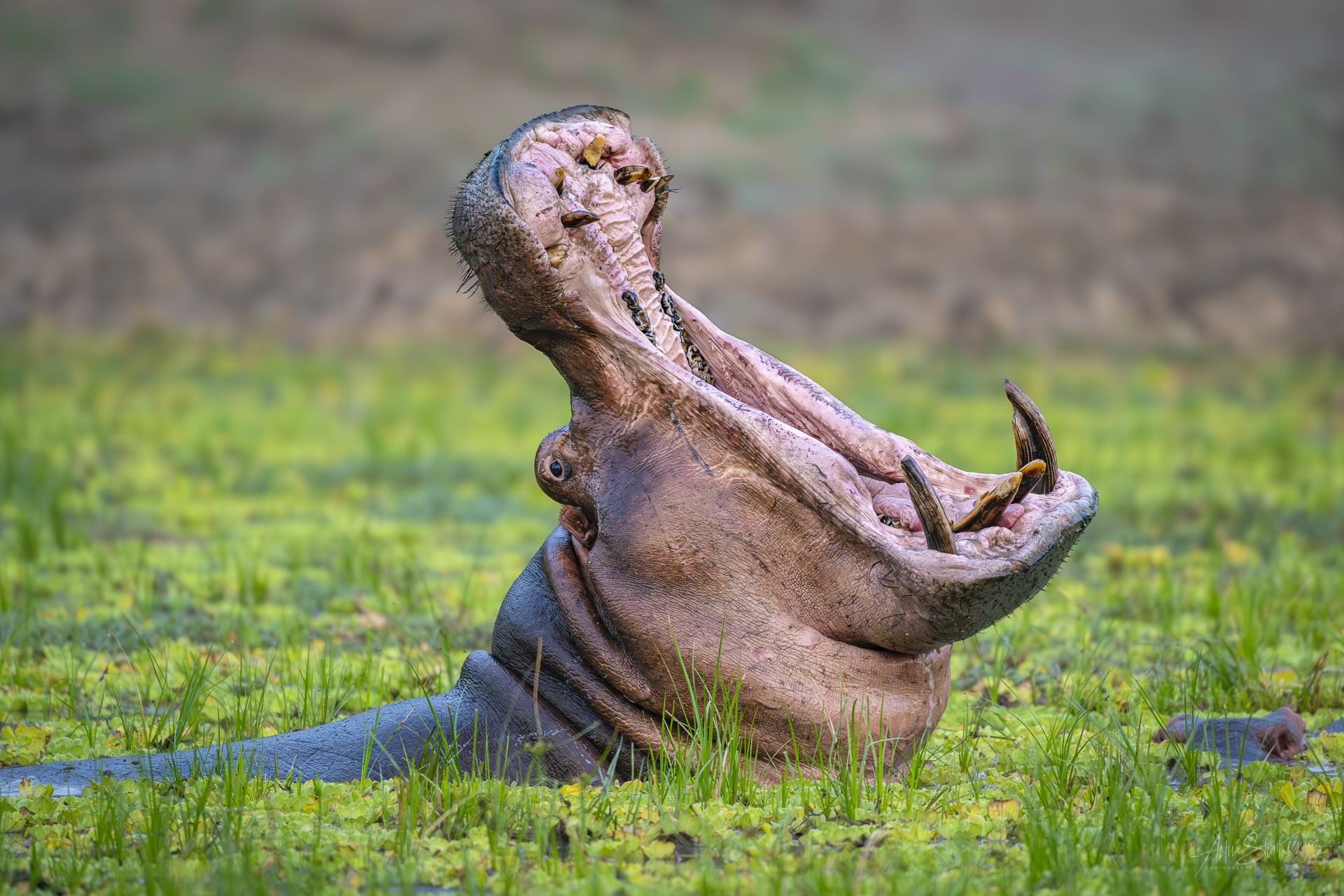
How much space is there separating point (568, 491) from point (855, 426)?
0.65 m

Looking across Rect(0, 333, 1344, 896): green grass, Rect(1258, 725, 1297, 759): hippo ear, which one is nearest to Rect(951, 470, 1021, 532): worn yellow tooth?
Rect(0, 333, 1344, 896): green grass

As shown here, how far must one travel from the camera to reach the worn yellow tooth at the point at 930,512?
8.54ft

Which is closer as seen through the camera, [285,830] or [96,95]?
[285,830]

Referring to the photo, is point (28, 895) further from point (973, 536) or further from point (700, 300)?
point (700, 300)

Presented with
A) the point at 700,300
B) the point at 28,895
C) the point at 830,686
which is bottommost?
the point at 28,895

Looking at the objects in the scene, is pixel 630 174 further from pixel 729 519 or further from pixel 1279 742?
pixel 1279 742

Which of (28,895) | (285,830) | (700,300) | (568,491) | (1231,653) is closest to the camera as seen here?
(28,895)

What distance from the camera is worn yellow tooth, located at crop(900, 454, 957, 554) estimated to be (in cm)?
260

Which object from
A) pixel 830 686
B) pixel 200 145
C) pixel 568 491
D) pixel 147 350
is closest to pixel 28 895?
pixel 568 491

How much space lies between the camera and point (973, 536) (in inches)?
108

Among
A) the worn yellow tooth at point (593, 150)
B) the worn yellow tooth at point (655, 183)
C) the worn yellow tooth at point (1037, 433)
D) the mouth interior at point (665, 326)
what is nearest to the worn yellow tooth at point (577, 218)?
the mouth interior at point (665, 326)

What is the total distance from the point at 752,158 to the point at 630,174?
1685 centimetres

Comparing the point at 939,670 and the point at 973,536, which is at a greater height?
the point at 973,536

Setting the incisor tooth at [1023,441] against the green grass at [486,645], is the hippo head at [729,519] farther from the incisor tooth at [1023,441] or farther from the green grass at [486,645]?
the green grass at [486,645]
